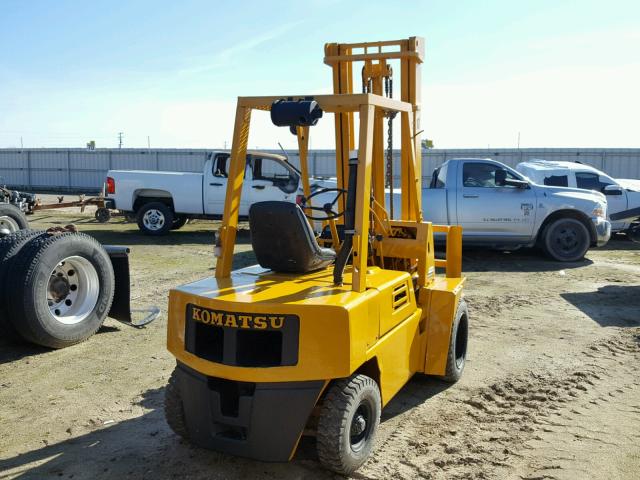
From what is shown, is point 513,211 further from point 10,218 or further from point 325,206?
point 10,218

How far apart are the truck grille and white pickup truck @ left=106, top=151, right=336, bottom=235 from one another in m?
11.3

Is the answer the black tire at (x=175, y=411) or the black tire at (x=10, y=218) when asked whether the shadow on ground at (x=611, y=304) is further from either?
the black tire at (x=10, y=218)

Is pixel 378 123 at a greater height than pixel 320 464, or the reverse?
pixel 378 123

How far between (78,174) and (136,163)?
182 inches

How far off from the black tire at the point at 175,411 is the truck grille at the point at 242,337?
16.6 inches

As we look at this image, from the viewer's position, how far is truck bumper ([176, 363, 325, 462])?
3.67m

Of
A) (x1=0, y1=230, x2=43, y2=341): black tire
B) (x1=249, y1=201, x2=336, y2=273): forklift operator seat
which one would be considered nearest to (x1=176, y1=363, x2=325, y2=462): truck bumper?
(x1=249, y1=201, x2=336, y2=273): forklift operator seat

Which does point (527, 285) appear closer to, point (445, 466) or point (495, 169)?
point (495, 169)

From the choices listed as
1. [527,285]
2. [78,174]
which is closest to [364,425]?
[527,285]

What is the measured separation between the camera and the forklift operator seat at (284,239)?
4.13 m

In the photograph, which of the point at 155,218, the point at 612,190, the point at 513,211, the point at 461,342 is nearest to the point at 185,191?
the point at 155,218

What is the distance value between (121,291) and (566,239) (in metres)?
8.70

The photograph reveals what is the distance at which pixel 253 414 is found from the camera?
3.70 meters

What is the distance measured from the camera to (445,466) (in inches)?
159
